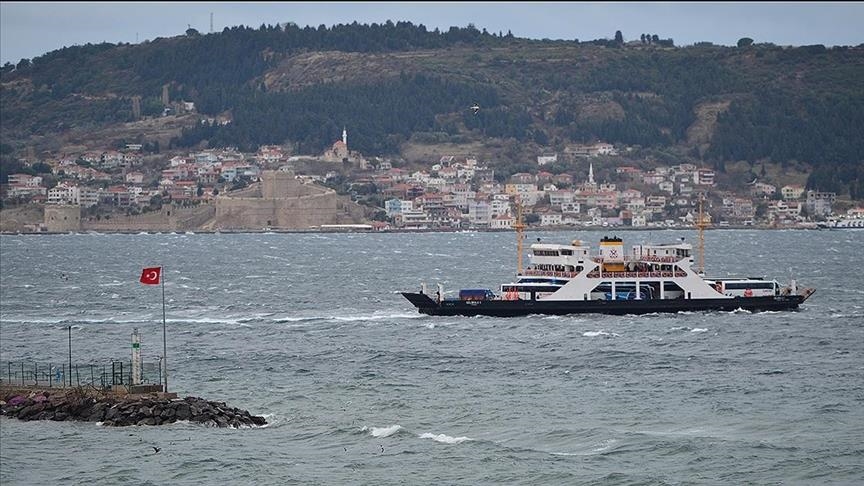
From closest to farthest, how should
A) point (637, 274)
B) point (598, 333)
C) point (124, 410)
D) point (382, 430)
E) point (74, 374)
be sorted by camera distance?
point (382, 430) < point (124, 410) < point (74, 374) < point (598, 333) < point (637, 274)

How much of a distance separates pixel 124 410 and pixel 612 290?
33.2m

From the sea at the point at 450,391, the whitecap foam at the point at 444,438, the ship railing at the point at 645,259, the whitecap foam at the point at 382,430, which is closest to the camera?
the sea at the point at 450,391

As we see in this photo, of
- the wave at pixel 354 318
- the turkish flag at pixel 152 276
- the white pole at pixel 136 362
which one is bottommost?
the wave at pixel 354 318

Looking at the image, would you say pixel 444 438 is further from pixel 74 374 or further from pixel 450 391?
pixel 74 374

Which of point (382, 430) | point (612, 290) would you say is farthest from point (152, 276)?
point (612, 290)

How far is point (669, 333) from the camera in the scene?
6744 cm

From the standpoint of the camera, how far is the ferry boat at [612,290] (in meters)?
74.8

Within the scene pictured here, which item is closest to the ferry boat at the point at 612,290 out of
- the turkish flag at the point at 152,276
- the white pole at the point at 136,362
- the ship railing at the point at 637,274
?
the ship railing at the point at 637,274

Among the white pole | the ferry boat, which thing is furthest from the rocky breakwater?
the ferry boat

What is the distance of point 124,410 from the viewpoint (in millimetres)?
46281

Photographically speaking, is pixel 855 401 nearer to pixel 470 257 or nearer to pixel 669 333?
pixel 669 333

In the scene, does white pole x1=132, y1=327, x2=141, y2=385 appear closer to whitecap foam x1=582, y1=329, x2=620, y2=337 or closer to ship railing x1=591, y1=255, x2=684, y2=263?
whitecap foam x1=582, y1=329, x2=620, y2=337

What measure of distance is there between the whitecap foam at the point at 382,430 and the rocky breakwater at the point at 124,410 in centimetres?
300

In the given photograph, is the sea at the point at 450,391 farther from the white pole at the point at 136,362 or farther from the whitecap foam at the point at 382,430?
the white pole at the point at 136,362
